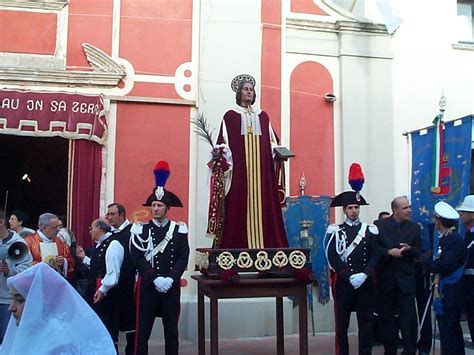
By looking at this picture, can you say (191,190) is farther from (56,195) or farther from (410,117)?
(410,117)

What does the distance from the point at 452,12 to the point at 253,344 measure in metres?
5.99

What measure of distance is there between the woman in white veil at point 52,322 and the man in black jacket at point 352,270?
3639mm

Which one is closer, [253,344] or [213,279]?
[213,279]

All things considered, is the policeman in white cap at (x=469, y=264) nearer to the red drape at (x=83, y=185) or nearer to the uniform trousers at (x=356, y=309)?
the uniform trousers at (x=356, y=309)

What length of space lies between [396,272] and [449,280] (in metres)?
0.57

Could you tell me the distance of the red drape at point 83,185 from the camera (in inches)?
335

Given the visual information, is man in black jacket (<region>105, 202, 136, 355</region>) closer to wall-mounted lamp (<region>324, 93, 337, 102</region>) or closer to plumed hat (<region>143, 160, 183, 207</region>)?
plumed hat (<region>143, 160, 183, 207</region>)

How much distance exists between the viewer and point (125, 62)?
8977mm

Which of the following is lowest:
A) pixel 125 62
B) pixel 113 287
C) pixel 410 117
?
pixel 113 287

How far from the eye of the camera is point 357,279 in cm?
624

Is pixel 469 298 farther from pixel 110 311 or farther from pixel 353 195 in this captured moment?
→ pixel 110 311

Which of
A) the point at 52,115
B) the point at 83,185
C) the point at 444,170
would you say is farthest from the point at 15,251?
the point at 444,170

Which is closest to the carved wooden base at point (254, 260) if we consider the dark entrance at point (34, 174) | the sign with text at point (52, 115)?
the sign with text at point (52, 115)

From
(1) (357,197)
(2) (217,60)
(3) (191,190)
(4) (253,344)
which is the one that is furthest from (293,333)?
(2) (217,60)
